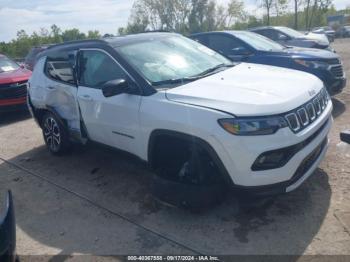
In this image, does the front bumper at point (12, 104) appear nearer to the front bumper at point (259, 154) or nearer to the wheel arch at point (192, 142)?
the wheel arch at point (192, 142)

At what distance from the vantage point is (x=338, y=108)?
7.01 m

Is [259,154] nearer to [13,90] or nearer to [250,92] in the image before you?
[250,92]

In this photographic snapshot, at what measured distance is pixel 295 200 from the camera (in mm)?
3828

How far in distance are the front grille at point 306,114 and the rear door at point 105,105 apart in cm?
154

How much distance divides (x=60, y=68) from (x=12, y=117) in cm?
469

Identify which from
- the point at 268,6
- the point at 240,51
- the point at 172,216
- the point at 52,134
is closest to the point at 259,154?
the point at 172,216

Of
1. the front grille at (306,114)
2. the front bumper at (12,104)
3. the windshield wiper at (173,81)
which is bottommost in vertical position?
the front bumper at (12,104)

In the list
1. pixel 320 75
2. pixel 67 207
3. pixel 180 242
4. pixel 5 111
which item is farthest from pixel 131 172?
pixel 5 111

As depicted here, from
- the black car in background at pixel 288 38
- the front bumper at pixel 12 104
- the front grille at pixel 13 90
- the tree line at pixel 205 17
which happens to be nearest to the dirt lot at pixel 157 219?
the front bumper at pixel 12 104

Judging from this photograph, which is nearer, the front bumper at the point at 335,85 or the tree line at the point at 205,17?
the front bumper at the point at 335,85

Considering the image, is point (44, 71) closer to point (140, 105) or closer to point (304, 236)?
point (140, 105)

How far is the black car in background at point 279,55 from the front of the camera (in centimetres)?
698

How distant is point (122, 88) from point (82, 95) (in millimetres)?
1028

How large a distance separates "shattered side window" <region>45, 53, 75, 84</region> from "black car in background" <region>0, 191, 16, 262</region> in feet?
9.45
